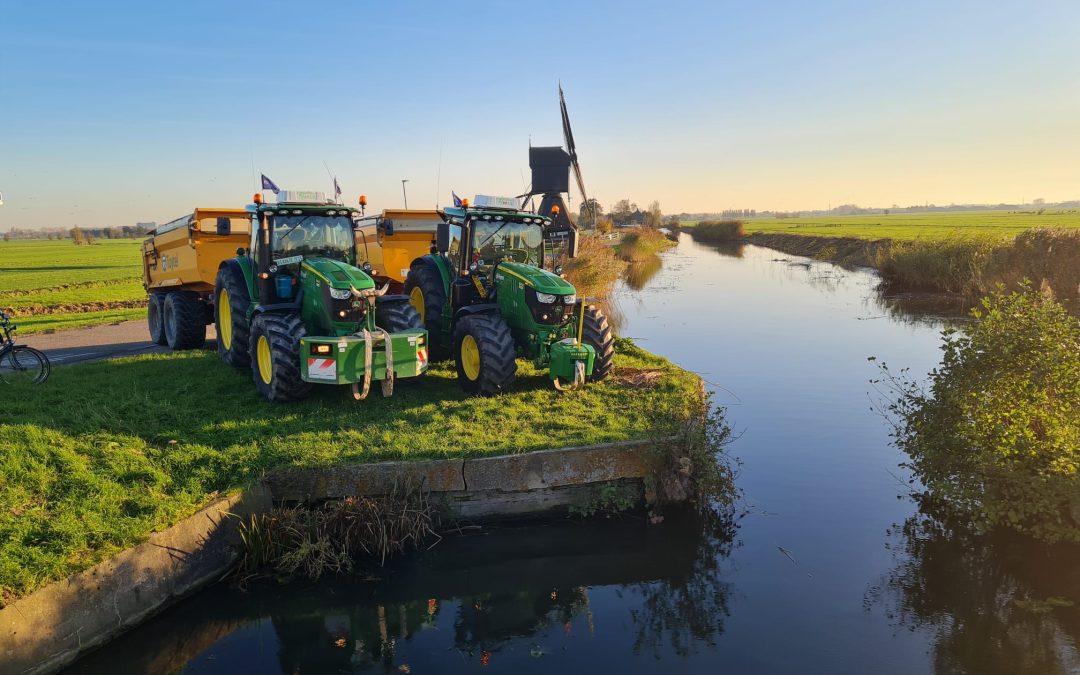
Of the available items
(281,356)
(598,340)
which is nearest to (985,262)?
(598,340)

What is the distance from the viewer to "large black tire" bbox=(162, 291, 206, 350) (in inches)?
447

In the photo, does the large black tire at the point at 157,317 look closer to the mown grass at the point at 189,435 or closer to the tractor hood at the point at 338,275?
the mown grass at the point at 189,435

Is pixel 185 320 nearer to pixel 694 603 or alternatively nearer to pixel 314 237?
pixel 314 237

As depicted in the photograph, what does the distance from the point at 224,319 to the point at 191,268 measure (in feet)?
7.18

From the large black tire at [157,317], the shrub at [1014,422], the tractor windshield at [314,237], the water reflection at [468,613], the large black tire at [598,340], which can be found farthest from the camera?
the large black tire at [157,317]

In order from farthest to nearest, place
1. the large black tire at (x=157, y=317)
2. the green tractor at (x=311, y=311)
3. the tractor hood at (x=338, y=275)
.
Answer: the large black tire at (x=157, y=317) → the tractor hood at (x=338, y=275) → the green tractor at (x=311, y=311)

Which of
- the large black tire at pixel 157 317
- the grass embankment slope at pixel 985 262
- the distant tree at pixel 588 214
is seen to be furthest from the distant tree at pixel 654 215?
the large black tire at pixel 157 317

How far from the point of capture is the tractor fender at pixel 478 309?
891 cm

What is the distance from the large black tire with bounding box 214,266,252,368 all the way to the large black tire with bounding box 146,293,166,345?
10.0 feet

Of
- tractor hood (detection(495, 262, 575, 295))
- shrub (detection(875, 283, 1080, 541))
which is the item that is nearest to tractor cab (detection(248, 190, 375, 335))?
tractor hood (detection(495, 262, 575, 295))

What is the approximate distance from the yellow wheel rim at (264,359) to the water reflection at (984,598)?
6841 millimetres

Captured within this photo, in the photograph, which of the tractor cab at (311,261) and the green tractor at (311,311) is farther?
the tractor cab at (311,261)

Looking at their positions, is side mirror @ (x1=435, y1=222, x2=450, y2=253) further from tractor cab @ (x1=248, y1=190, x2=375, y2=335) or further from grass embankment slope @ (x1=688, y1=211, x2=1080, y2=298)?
grass embankment slope @ (x1=688, y1=211, x2=1080, y2=298)

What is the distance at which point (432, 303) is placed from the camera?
974cm
